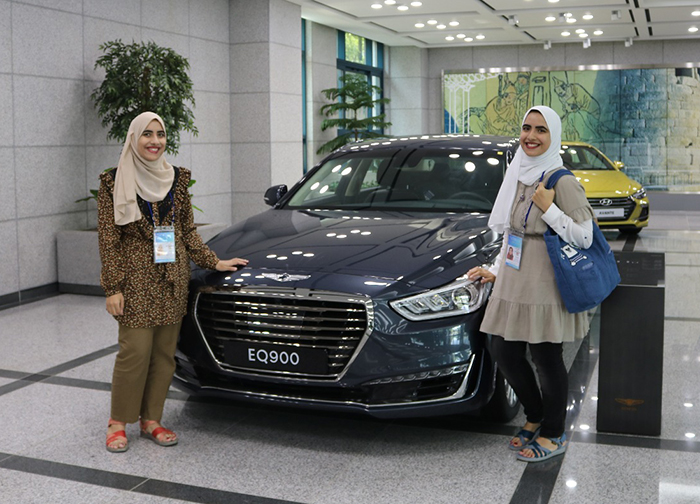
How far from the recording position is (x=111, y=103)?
26.7 feet

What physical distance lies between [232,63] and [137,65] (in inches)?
135

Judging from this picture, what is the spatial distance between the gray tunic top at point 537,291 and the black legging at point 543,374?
9cm

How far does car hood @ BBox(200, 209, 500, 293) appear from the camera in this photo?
371cm

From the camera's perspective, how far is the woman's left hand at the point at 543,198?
338 centimetres

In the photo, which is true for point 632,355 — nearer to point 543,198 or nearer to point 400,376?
point 543,198

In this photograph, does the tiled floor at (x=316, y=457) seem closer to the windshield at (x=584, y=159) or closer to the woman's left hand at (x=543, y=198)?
the woman's left hand at (x=543, y=198)

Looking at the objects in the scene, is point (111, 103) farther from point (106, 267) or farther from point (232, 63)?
point (106, 267)

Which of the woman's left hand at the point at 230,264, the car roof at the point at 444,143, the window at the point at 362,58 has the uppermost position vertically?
the window at the point at 362,58

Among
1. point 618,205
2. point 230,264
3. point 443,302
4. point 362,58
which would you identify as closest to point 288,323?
point 230,264

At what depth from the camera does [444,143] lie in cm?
525

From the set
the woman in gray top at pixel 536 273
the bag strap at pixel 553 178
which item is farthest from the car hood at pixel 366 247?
the bag strap at pixel 553 178

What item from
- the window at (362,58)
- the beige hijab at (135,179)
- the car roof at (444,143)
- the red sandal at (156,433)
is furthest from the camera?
the window at (362,58)

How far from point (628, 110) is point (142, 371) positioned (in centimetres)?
1556

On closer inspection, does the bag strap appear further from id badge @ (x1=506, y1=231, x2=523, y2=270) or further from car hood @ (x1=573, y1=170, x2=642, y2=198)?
car hood @ (x1=573, y1=170, x2=642, y2=198)
